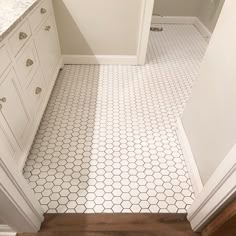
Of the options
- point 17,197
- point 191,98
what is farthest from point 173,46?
point 17,197

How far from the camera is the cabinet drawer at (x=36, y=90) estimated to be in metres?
1.53

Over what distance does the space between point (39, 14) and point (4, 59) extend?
0.75 m

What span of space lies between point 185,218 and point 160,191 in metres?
0.20

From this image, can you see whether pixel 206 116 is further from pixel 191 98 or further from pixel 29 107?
pixel 29 107

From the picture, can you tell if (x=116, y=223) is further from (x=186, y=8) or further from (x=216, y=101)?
(x=186, y=8)

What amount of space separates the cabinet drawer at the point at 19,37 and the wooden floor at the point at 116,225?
0.99 metres

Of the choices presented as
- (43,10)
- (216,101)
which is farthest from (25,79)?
(216,101)

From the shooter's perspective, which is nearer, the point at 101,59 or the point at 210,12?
the point at 101,59

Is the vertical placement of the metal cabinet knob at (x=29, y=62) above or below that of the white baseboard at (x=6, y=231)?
above

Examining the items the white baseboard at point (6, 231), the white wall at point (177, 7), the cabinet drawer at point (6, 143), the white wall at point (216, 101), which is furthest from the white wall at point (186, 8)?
the white baseboard at point (6, 231)

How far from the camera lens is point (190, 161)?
55.7 inches

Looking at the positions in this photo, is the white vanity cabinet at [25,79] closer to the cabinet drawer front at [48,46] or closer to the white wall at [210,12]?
the cabinet drawer front at [48,46]

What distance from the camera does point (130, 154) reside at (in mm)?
1538

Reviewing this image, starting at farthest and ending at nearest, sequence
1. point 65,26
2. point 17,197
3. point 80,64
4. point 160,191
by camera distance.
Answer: point 80,64, point 65,26, point 160,191, point 17,197
